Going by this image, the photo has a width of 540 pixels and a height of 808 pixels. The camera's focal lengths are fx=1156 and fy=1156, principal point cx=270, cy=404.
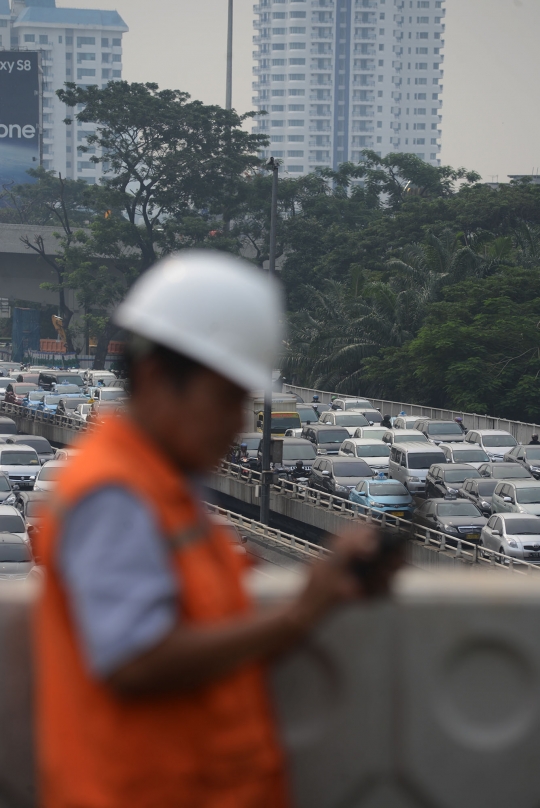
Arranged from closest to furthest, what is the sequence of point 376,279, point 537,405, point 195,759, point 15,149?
1. point 195,759
2. point 537,405
3. point 376,279
4. point 15,149

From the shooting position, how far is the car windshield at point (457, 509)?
21109mm

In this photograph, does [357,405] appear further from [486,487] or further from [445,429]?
[486,487]

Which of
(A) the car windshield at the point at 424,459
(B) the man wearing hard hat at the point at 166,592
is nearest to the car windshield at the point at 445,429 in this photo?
(A) the car windshield at the point at 424,459

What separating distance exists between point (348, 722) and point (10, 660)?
2.55ft

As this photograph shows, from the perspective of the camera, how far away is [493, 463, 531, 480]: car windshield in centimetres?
2511

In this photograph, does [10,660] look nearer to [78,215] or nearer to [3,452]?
[3,452]

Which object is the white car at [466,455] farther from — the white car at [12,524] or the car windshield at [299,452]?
the white car at [12,524]

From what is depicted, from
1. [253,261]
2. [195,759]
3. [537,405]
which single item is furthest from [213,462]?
[253,261]

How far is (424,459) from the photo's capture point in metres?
27.0

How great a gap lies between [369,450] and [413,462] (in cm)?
246

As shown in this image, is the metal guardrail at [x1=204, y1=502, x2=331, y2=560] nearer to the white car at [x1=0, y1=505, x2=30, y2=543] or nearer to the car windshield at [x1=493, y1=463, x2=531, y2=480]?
the white car at [x1=0, y1=505, x2=30, y2=543]

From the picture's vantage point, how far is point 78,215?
110 meters

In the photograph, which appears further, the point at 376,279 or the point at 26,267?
the point at 26,267

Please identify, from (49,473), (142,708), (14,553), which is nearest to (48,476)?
(49,473)
